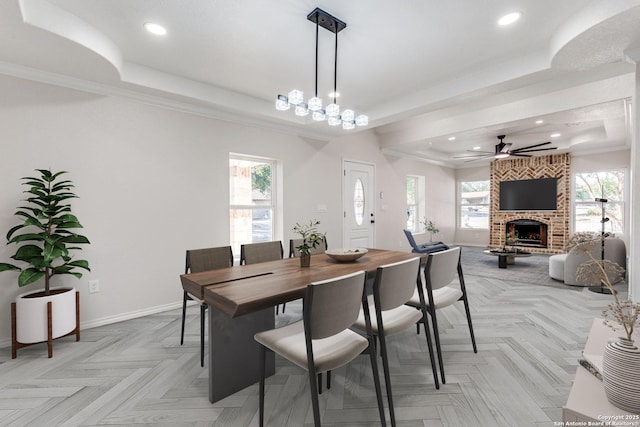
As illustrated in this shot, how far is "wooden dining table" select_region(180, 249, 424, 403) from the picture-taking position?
5.28 ft

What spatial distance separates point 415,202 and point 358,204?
9.01ft

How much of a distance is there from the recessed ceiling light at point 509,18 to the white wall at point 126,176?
3.00 metres

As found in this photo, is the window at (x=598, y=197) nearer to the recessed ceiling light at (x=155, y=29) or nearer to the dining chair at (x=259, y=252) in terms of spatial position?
the dining chair at (x=259, y=252)

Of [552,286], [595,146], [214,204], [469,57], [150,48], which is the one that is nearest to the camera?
[150,48]

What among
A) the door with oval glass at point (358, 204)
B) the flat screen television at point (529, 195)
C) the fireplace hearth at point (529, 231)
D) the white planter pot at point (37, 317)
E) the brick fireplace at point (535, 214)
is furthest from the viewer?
the fireplace hearth at point (529, 231)

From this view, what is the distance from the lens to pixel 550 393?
74.1 inches

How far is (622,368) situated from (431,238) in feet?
23.7

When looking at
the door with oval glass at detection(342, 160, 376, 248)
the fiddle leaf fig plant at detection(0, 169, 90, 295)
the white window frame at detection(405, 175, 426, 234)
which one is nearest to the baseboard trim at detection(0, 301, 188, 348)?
the fiddle leaf fig plant at detection(0, 169, 90, 295)

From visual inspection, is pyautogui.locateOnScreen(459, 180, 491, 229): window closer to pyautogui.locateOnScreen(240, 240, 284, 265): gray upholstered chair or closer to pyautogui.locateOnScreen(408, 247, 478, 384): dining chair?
pyautogui.locateOnScreen(408, 247, 478, 384): dining chair

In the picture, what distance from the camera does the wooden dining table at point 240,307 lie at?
1.61 metres

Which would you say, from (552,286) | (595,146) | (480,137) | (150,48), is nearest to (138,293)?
(150,48)

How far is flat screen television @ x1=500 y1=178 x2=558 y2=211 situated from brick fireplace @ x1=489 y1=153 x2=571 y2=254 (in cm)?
10

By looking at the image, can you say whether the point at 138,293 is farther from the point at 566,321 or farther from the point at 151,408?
the point at 566,321

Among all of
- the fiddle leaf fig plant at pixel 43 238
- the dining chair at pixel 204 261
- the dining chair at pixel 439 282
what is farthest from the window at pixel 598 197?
the fiddle leaf fig plant at pixel 43 238
